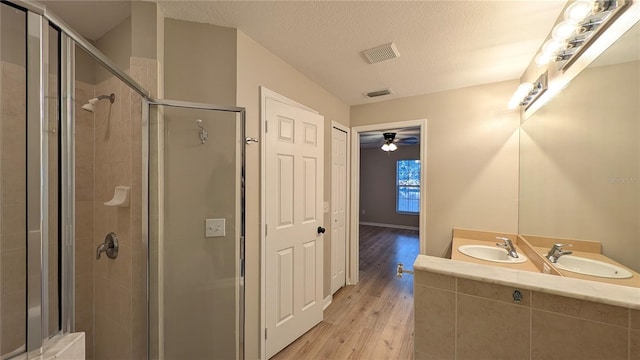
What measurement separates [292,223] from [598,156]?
1.91 m

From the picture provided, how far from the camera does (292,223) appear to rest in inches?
77.2

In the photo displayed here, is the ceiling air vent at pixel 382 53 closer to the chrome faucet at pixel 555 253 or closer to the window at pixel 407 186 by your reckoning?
the chrome faucet at pixel 555 253

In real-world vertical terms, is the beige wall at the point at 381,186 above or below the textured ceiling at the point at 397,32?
below

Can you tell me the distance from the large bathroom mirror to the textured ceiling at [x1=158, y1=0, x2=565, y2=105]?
0.55 metres

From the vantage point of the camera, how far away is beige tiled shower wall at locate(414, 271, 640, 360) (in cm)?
59

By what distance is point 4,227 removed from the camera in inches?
35.8

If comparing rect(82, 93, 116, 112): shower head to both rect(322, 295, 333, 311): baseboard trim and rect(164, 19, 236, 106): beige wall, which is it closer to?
rect(164, 19, 236, 106): beige wall

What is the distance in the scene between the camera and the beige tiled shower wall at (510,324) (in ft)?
1.95

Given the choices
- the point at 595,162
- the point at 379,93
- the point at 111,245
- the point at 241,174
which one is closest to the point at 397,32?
the point at 379,93

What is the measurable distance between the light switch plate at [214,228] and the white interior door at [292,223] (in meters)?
0.34

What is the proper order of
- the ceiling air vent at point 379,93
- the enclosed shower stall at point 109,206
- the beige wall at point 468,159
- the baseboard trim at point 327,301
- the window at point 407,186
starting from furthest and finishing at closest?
the window at point 407,186 → the ceiling air vent at point 379,93 → the baseboard trim at point 327,301 → the beige wall at point 468,159 → the enclosed shower stall at point 109,206

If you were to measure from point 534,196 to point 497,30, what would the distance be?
52.1 inches

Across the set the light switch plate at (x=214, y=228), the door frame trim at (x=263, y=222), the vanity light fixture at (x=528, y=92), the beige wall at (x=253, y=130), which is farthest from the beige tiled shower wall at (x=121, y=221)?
the vanity light fixture at (x=528, y=92)

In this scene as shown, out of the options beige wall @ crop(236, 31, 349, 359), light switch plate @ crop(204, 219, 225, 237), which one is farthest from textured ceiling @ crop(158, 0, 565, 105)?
light switch plate @ crop(204, 219, 225, 237)
